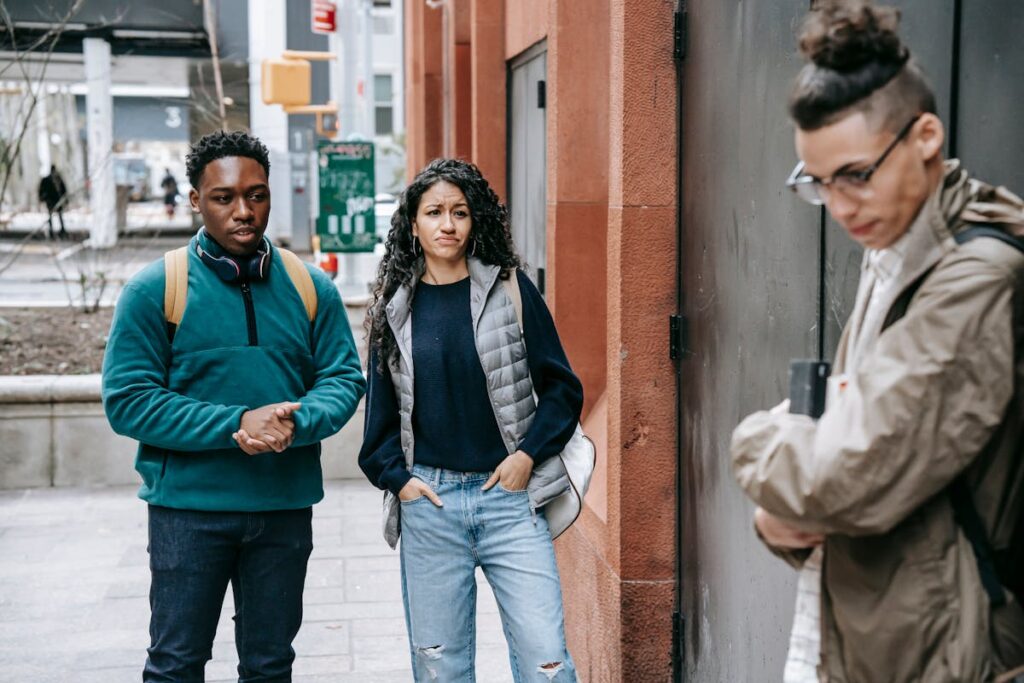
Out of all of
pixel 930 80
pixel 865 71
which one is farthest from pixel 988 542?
pixel 930 80

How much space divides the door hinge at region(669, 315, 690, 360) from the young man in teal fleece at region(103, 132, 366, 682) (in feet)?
4.53

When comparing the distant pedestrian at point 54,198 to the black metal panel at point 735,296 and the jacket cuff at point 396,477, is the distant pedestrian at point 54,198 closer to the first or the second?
the black metal panel at point 735,296

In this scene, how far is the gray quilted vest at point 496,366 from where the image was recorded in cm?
394

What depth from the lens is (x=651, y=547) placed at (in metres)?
5.00

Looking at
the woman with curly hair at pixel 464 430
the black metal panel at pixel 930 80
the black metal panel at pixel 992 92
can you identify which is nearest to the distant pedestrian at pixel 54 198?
the woman with curly hair at pixel 464 430

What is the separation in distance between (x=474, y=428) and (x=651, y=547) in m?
1.33

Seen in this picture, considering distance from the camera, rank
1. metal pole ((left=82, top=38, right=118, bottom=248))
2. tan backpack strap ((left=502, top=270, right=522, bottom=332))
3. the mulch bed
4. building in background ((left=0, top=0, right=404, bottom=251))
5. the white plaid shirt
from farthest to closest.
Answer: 1. metal pole ((left=82, top=38, right=118, bottom=248))
2. building in background ((left=0, top=0, right=404, bottom=251))
3. the mulch bed
4. tan backpack strap ((left=502, top=270, right=522, bottom=332))
5. the white plaid shirt

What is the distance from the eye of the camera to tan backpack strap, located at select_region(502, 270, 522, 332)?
Result: 4.02 metres

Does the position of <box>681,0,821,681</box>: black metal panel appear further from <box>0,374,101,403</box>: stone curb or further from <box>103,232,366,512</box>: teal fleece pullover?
<box>0,374,101,403</box>: stone curb

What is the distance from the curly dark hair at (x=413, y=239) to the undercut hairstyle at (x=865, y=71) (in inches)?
82.8

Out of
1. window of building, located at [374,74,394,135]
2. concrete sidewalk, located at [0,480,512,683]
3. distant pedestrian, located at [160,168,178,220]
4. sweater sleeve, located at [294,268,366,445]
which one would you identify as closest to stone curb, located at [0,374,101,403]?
concrete sidewalk, located at [0,480,512,683]

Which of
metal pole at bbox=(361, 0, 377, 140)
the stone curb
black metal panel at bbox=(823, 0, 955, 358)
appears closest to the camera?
black metal panel at bbox=(823, 0, 955, 358)

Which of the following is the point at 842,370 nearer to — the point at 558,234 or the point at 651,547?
the point at 651,547

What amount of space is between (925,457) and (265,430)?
230 centimetres
